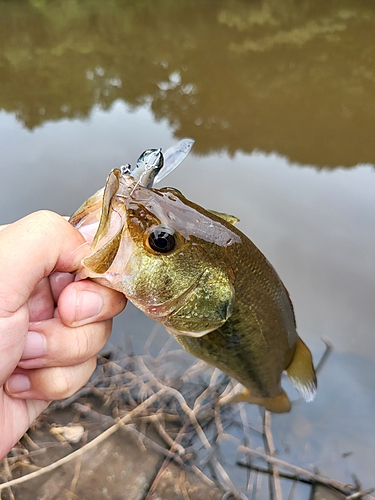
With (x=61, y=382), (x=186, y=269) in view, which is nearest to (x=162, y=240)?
(x=186, y=269)

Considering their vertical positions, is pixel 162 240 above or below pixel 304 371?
above

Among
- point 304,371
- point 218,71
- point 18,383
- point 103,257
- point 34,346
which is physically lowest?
point 18,383

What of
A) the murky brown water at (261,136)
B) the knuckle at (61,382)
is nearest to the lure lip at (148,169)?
the knuckle at (61,382)

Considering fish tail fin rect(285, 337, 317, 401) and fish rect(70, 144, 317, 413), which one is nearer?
fish rect(70, 144, 317, 413)

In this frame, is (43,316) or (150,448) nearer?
(43,316)

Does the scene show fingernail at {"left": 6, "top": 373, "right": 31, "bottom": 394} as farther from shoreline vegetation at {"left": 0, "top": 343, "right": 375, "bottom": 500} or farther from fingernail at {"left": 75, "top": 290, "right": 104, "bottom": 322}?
shoreline vegetation at {"left": 0, "top": 343, "right": 375, "bottom": 500}

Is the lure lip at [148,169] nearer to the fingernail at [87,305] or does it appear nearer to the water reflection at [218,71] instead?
the fingernail at [87,305]

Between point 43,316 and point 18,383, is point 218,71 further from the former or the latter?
point 18,383

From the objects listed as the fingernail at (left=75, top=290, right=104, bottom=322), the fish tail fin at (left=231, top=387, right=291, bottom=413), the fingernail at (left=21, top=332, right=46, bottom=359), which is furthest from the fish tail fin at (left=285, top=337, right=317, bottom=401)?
the fingernail at (left=21, top=332, right=46, bottom=359)
